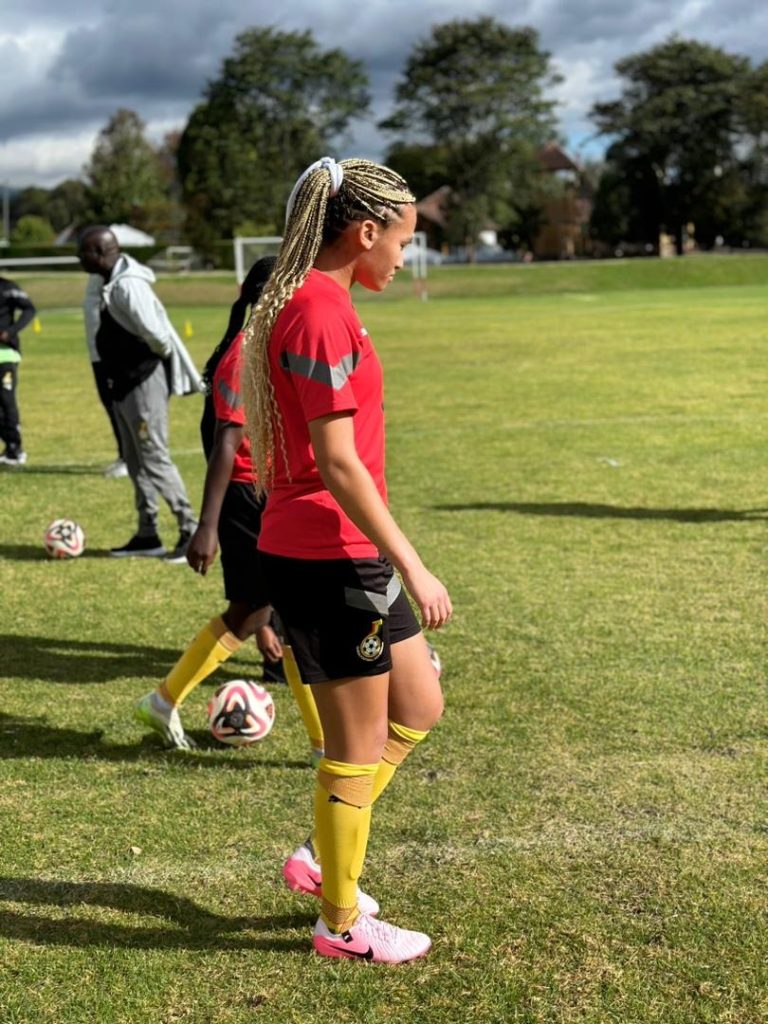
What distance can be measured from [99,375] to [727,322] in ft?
78.1

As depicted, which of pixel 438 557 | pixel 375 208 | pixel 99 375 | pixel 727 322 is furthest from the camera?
pixel 727 322

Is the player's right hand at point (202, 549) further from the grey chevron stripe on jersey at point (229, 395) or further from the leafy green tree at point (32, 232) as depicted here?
the leafy green tree at point (32, 232)

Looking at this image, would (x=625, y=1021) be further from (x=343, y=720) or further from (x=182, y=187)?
(x=182, y=187)

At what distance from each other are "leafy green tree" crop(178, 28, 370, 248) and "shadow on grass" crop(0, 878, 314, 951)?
3195 inches

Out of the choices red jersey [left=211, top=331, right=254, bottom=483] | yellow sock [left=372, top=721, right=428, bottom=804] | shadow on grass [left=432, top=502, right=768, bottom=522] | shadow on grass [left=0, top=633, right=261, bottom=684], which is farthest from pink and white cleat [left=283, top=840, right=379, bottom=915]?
shadow on grass [left=432, top=502, right=768, bottom=522]

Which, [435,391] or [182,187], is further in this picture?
[182,187]

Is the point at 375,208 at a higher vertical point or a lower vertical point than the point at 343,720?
higher

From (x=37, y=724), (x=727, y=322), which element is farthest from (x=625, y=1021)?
(x=727, y=322)

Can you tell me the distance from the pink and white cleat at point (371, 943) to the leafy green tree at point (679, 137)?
91.0 m

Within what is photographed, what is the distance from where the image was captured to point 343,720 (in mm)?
3162

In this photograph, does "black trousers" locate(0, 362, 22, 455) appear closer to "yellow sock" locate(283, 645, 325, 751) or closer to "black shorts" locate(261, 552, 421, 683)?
"yellow sock" locate(283, 645, 325, 751)

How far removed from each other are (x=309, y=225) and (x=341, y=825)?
5.47 feet

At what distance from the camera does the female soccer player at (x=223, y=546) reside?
4.88 metres

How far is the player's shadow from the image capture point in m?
8.67
